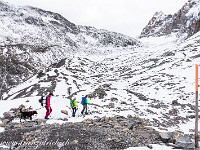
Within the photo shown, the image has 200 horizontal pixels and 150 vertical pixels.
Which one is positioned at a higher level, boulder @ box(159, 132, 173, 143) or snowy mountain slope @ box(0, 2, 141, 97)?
snowy mountain slope @ box(0, 2, 141, 97)

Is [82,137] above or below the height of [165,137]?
below

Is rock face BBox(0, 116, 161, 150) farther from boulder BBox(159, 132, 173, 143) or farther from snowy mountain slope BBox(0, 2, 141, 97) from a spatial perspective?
snowy mountain slope BBox(0, 2, 141, 97)

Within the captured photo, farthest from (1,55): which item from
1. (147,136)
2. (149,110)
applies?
(147,136)

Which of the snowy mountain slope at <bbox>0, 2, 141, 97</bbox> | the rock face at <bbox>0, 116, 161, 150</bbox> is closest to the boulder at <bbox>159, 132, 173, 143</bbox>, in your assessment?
the rock face at <bbox>0, 116, 161, 150</bbox>

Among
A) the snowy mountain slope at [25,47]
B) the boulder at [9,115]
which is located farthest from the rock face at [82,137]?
the snowy mountain slope at [25,47]

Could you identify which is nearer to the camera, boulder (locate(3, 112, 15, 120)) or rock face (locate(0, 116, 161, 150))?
rock face (locate(0, 116, 161, 150))

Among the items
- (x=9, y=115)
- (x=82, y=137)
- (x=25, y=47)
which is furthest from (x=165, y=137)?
(x=25, y=47)

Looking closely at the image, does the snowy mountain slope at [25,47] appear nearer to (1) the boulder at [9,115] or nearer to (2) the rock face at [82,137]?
(1) the boulder at [9,115]

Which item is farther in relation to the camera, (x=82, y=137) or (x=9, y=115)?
(x=9, y=115)

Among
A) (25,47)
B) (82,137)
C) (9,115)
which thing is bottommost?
(82,137)

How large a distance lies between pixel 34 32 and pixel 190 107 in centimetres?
12443

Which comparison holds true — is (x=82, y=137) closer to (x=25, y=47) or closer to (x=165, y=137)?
(x=165, y=137)

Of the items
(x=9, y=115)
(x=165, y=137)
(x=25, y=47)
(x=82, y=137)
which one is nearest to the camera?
(x=165, y=137)

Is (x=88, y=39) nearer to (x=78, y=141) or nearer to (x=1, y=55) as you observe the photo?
(x=1, y=55)
